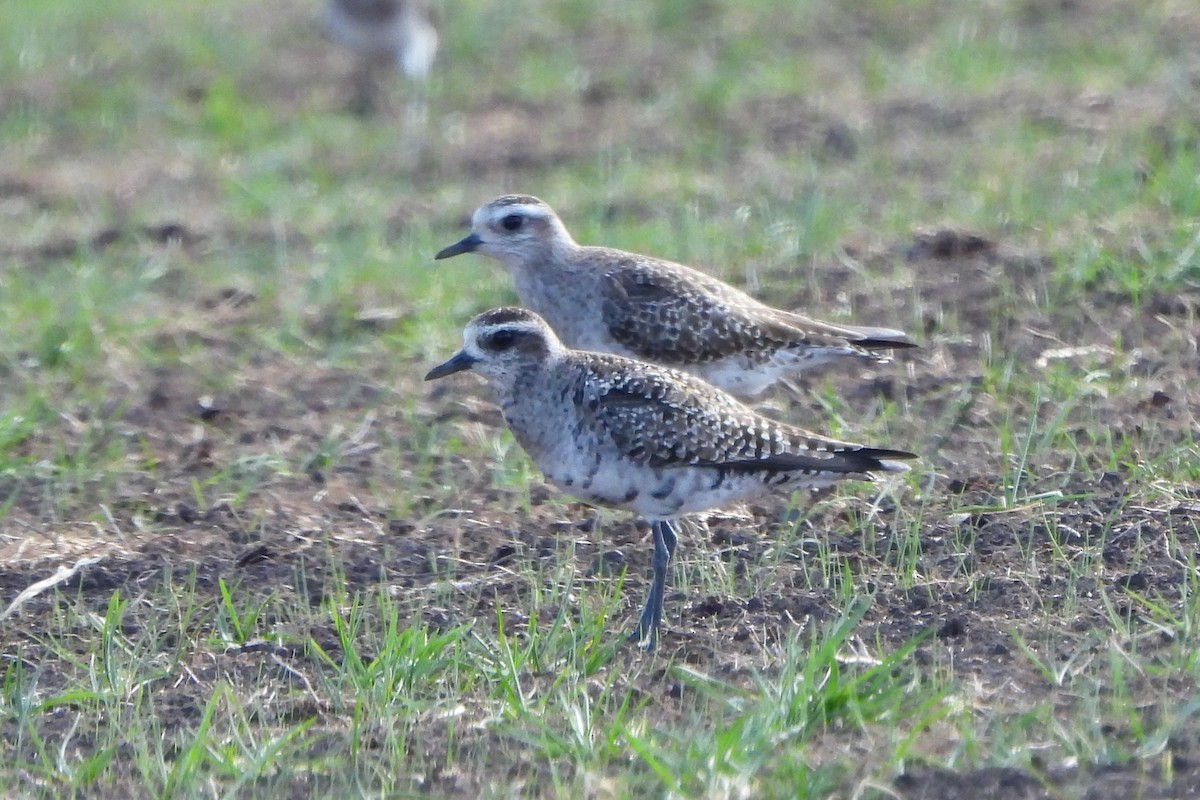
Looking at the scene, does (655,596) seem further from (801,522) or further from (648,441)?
(801,522)

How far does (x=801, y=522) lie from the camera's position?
682cm

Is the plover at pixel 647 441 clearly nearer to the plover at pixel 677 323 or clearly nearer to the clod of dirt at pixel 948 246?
the plover at pixel 677 323

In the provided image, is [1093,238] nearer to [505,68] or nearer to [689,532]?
[689,532]

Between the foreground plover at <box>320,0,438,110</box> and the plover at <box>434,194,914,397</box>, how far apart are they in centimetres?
704

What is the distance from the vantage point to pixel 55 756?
5.27 meters

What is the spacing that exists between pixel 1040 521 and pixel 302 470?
3.07m

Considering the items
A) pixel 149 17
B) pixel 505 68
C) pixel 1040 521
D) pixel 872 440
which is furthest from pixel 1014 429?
pixel 149 17

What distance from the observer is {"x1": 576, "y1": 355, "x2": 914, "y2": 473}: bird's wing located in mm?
6340

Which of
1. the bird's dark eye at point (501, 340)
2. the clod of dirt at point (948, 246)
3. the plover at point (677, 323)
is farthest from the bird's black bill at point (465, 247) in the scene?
the clod of dirt at point (948, 246)

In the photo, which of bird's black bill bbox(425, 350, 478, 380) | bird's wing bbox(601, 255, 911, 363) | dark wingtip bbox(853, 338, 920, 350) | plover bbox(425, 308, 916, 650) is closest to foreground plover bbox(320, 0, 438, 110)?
bird's wing bbox(601, 255, 911, 363)

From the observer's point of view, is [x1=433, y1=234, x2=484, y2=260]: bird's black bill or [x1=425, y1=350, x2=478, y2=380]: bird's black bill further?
[x1=433, y1=234, x2=484, y2=260]: bird's black bill

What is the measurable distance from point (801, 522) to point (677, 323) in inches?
53.4

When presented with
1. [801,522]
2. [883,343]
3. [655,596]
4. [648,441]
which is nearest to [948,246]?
[883,343]

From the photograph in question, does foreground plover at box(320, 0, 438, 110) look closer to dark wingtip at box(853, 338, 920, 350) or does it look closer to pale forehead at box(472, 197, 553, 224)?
pale forehead at box(472, 197, 553, 224)
